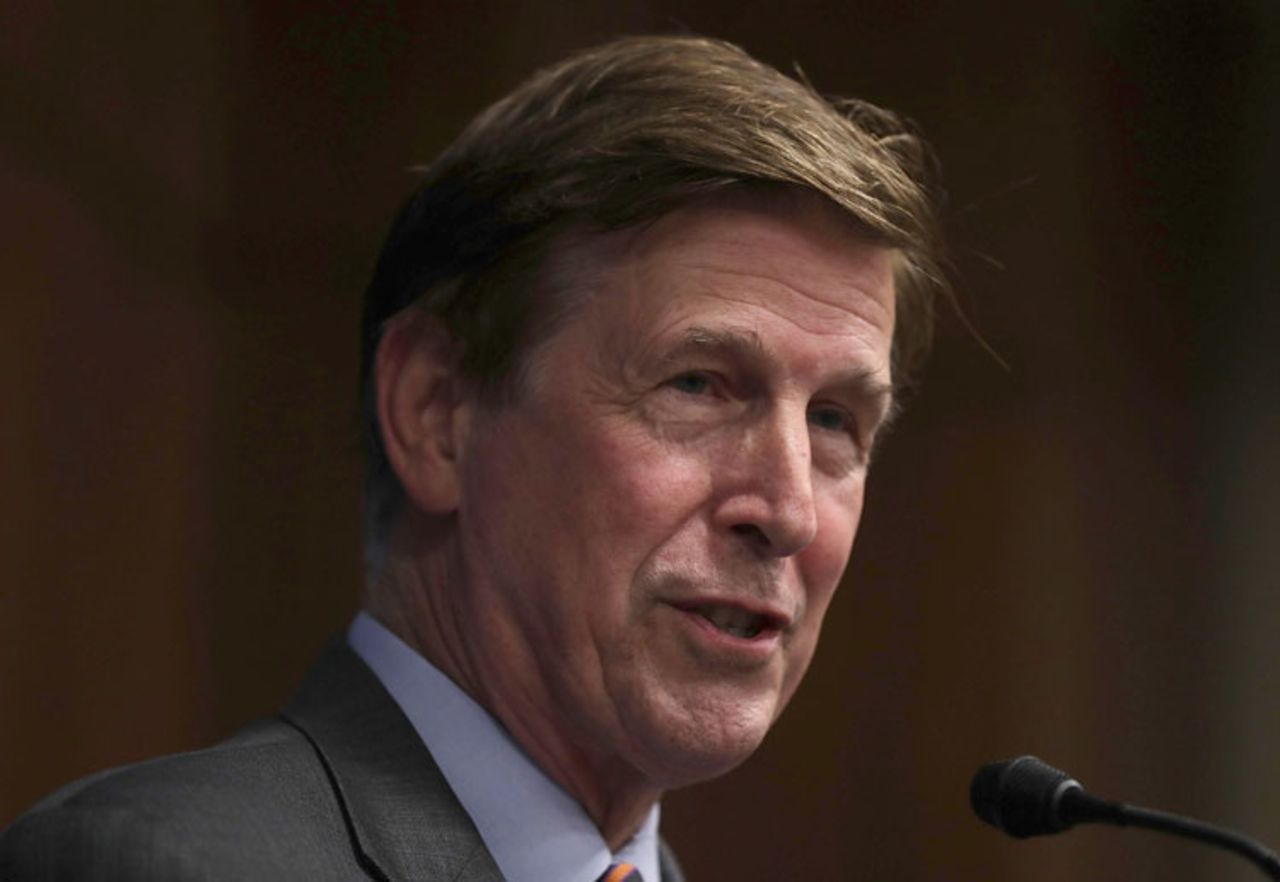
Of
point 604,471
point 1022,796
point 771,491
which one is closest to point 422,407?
point 604,471

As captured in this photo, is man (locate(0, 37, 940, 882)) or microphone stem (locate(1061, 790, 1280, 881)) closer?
microphone stem (locate(1061, 790, 1280, 881))

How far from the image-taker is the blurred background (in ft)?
8.91

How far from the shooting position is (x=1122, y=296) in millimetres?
3436

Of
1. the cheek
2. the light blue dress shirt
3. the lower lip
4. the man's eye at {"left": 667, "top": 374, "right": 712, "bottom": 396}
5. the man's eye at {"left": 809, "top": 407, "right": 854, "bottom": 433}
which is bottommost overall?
the light blue dress shirt

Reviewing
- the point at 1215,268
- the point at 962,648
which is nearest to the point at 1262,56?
the point at 1215,268

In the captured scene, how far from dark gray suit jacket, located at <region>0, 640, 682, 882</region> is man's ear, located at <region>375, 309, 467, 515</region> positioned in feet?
0.64

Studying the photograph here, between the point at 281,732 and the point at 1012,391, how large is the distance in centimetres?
209

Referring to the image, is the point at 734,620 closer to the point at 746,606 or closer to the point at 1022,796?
the point at 746,606

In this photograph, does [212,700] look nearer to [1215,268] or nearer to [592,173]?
[592,173]

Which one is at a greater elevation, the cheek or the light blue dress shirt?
the cheek

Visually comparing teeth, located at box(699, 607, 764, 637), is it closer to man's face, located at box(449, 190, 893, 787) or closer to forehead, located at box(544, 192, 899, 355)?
man's face, located at box(449, 190, 893, 787)

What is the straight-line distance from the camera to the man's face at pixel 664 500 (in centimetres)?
163

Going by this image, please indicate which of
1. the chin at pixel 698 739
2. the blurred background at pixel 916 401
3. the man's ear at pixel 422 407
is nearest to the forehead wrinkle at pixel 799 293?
the man's ear at pixel 422 407

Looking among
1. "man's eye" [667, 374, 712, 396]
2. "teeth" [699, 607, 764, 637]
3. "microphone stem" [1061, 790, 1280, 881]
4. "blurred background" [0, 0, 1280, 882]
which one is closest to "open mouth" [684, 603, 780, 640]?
"teeth" [699, 607, 764, 637]
